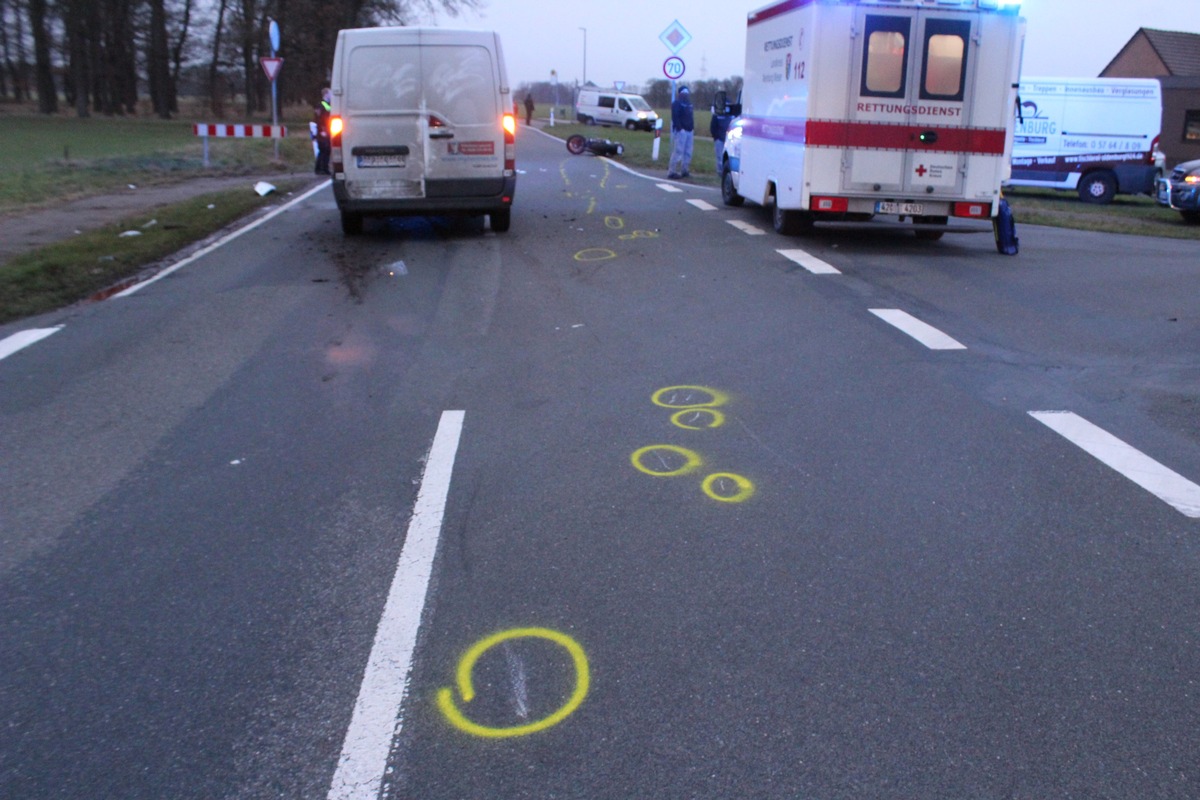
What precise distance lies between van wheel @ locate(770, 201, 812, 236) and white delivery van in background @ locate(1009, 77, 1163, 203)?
47.7 feet

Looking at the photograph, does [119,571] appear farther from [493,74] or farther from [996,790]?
[493,74]

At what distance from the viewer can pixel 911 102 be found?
11664mm

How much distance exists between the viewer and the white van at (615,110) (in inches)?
2242

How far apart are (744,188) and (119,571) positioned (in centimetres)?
1198

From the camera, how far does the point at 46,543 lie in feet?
14.4

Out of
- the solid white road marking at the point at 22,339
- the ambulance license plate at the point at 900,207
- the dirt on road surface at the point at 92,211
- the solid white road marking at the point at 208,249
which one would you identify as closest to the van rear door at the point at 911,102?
the ambulance license plate at the point at 900,207

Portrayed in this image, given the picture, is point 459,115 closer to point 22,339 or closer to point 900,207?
point 900,207

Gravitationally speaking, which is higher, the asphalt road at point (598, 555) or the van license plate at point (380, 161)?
the van license plate at point (380, 161)

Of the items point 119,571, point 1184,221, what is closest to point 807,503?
point 119,571

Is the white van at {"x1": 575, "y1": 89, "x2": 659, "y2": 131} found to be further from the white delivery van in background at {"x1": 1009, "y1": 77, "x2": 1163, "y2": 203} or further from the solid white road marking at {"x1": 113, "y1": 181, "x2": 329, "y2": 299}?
the solid white road marking at {"x1": 113, "y1": 181, "x2": 329, "y2": 299}

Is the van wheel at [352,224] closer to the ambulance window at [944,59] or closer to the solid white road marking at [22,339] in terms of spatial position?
the solid white road marking at [22,339]

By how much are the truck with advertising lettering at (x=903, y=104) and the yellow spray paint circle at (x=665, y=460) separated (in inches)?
280

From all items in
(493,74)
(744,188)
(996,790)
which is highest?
(493,74)

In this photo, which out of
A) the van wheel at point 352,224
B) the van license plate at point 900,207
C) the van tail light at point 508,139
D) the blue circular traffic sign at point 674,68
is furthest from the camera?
the blue circular traffic sign at point 674,68
